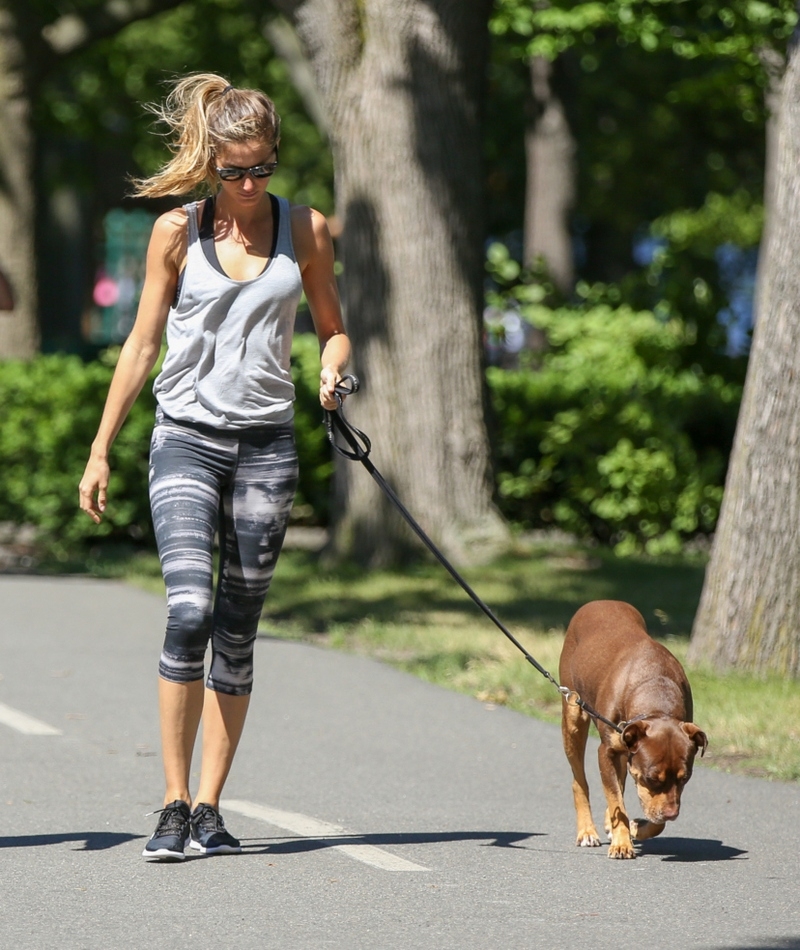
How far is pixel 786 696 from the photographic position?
7.60 meters

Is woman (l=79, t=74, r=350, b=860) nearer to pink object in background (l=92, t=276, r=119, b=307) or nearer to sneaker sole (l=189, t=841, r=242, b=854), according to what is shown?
sneaker sole (l=189, t=841, r=242, b=854)

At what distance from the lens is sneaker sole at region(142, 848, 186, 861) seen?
15.8ft

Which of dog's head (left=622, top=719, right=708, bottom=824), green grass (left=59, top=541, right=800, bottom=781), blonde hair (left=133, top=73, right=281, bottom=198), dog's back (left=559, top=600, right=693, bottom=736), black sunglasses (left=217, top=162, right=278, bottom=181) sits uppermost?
blonde hair (left=133, top=73, right=281, bottom=198)

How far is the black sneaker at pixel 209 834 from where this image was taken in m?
4.96

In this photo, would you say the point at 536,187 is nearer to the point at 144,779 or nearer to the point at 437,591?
the point at 437,591

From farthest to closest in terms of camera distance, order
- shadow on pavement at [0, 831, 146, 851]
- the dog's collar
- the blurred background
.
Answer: the blurred background, shadow on pavement at [0, 831, 146, 851], the dog's collar

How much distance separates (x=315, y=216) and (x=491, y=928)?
211 centimetres

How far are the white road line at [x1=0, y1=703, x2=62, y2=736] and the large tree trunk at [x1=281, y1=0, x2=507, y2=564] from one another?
493 centimetres

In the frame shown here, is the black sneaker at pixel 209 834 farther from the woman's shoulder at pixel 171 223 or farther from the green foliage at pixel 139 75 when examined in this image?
the green foliage at pixel 139 75

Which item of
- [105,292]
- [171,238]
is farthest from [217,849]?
[105,292]

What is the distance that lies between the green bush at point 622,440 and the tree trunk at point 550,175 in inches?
408

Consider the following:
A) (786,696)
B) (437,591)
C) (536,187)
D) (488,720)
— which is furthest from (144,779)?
(536,187)

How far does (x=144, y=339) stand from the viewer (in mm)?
4902

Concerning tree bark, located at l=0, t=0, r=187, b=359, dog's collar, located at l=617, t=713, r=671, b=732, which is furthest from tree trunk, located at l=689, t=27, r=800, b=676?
tree bark, located at l=0, t=0, r=187, b=359
